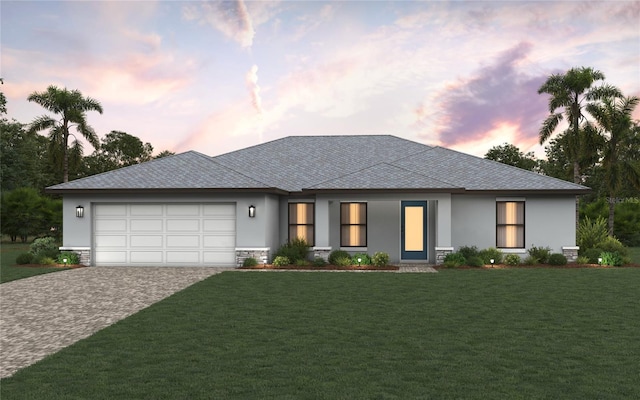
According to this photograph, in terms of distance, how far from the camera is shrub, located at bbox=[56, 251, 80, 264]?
20.8 metres

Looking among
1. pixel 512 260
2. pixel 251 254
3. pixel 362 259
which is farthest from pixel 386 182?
pixel 251 254

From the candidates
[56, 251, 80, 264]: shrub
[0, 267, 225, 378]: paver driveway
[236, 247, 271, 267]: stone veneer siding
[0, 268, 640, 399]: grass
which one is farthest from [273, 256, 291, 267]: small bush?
[56, 251, 80, 264]: shrub

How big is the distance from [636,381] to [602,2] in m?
20.8

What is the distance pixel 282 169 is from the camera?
1013 inches

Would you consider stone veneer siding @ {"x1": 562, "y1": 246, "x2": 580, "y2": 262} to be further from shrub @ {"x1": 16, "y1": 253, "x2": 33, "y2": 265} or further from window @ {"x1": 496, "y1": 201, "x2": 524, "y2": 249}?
shrub @ {"x1": 16, "y1": 253, "x2": 33, "y2": 265}

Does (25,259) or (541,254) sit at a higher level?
(541,254)

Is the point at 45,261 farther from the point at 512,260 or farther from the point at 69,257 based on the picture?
the point at 512,260

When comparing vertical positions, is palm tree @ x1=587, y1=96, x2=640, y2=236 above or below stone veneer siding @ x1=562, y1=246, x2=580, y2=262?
above

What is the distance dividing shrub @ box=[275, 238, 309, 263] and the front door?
13.9 feet

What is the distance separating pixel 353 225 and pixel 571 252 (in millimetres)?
9018

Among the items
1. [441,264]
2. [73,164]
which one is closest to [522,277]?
[441,264]

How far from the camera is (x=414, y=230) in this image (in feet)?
74.1

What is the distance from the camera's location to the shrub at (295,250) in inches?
819

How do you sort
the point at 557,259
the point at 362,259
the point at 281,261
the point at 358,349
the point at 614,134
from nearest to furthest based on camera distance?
the point at 358,349 < the point at 281,261 < the point at 362,259 < the point at 557,259 < the point at 614,134
